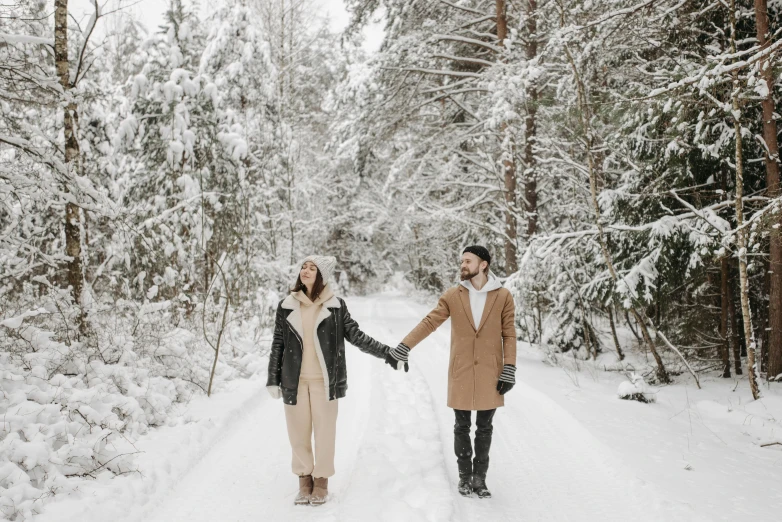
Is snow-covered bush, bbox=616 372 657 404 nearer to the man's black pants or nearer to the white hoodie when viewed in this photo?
the man's black pants

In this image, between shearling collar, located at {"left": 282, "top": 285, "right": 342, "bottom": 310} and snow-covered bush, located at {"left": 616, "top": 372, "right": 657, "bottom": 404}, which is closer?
shearling collar, located at {"left": 282, "top": 285, "right": 342, "bottom": 310}

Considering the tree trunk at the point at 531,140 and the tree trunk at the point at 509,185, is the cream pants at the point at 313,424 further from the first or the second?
the tree trunk at the point at 509,185

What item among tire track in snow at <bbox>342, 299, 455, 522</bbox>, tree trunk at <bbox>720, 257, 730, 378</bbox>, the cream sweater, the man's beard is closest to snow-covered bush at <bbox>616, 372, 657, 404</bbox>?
tree trunk at <bbox>720, 257, 730, 378</bbox>

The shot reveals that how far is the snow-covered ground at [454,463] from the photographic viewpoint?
3715 millimetres

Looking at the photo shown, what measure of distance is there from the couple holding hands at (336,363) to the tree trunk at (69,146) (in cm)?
330

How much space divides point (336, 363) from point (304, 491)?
1.03m

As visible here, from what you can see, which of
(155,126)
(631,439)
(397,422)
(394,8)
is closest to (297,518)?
(397,422)

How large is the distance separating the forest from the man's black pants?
111 inches

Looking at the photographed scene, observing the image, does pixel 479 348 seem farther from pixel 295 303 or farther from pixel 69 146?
pixel 69 146

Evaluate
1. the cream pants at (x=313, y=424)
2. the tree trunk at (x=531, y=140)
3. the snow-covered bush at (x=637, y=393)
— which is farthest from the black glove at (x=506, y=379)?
the tree trunk at (x=531, y=140)

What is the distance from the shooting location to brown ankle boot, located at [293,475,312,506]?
3872 millimetres

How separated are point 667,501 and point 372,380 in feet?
16.2

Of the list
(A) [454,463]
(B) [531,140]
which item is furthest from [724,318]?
(A) [454,463]

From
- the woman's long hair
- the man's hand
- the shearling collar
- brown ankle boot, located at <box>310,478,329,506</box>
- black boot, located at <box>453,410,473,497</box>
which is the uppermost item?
the woman's long hair
